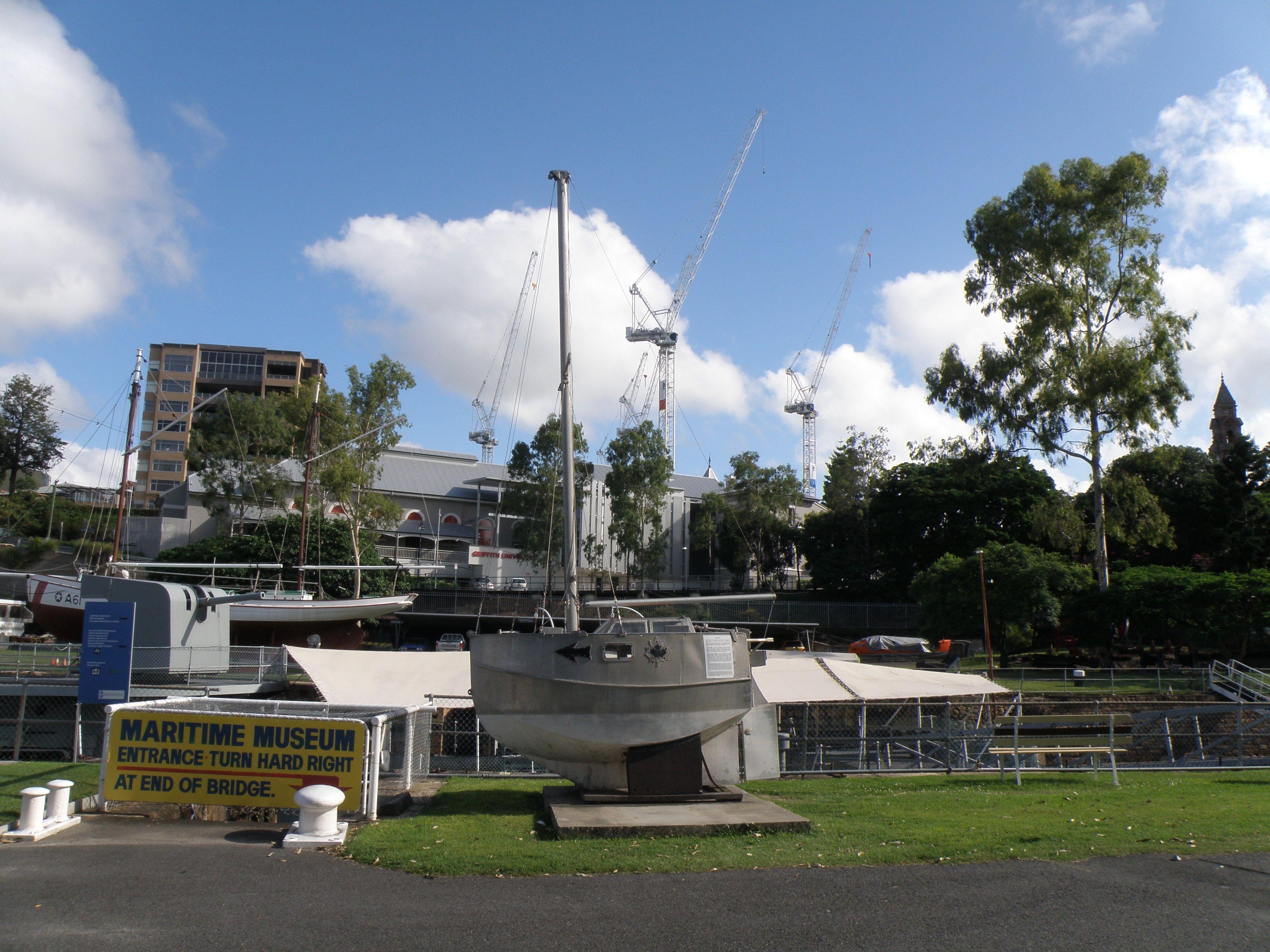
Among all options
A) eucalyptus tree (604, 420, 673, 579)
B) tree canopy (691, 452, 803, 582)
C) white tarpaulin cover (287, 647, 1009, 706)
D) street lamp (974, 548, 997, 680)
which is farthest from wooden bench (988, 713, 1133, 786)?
tree canopy (691, 452, 803, 582)

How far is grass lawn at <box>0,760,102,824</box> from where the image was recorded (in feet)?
32.8

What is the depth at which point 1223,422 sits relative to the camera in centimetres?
8881

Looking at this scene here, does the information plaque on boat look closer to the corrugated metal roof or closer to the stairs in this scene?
the stairs

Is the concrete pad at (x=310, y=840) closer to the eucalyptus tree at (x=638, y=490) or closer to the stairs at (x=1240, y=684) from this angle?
the stairs at (x=1240, y=684)

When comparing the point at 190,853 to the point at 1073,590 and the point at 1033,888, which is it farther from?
the point at 1073,590

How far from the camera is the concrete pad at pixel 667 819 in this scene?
926 centimetres

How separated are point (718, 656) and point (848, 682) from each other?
310 inches

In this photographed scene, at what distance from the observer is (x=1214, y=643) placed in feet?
118

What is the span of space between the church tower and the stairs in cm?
6942

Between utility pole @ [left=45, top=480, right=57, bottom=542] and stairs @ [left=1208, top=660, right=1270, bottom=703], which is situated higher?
utility pole @ [left=45, top=480, right=57, bottom=542]

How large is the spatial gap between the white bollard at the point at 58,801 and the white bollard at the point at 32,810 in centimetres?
19

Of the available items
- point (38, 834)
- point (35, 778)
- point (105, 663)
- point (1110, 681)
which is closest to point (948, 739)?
point (38, 834)

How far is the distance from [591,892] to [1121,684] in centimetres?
2742

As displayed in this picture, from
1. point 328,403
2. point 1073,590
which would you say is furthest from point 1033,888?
point 328,403
